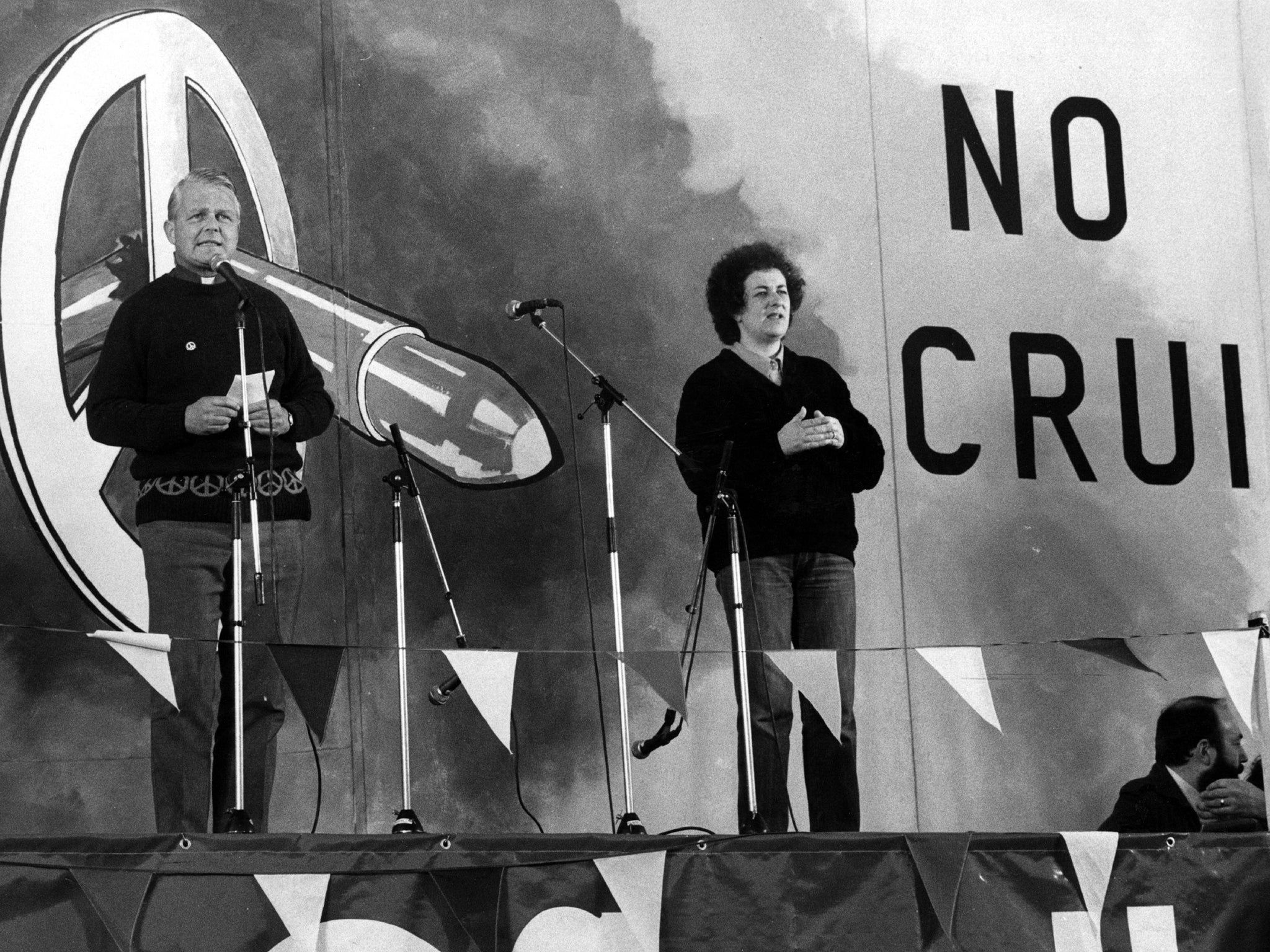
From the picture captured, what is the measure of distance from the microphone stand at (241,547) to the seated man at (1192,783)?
2.19 m

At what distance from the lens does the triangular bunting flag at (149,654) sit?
3.88 metres

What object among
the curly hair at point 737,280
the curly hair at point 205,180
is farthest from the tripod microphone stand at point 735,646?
the curly hair at point 205,180

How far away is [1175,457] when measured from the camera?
6863 millimetres

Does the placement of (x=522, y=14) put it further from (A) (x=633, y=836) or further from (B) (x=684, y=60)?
(A) (x=633, y=836)

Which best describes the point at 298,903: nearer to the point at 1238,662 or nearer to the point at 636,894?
the point at 636,894

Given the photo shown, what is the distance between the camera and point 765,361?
6082mm

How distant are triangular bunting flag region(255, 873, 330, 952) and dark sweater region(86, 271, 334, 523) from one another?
1454 millimetres

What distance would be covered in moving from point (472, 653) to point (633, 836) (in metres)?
0.54

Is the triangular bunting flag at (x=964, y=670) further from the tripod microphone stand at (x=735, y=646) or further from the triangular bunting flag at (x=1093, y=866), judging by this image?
the tripod microphone stand at (x=735, y=646)

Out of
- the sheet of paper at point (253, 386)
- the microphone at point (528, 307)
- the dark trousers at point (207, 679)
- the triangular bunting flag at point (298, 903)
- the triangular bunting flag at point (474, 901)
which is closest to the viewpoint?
the triangular bunting flag at point (298, 903)

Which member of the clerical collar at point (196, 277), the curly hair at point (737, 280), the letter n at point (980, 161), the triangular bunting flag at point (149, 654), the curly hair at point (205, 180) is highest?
the letter n at point (980, 161)

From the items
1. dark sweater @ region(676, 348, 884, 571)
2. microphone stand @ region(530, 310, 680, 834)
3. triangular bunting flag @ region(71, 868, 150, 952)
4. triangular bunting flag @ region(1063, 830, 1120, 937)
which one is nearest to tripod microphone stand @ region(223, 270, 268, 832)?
triangular bunting flag @ region(71, 868, 150, 952)

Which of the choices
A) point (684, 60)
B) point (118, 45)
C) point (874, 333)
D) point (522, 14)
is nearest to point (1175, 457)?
point (874, 333)

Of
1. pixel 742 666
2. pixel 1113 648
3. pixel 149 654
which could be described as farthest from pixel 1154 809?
pixel 149 654
